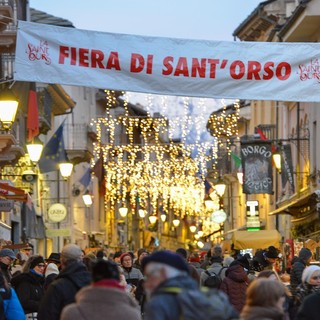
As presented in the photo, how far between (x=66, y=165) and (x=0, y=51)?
7.31 m

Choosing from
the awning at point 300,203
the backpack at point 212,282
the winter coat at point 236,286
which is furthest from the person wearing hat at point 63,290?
the awning at point 300,203

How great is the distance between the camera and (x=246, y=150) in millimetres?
44750

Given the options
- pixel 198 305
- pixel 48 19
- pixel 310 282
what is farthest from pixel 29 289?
pixel 48 19

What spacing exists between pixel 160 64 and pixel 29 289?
3.58 m

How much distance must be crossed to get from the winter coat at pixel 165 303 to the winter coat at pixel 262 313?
5.28 feet

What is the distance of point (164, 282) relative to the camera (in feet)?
27.3

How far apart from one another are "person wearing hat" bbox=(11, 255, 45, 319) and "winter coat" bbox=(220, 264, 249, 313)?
2426mm

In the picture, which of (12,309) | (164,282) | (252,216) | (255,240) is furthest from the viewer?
(252,216)

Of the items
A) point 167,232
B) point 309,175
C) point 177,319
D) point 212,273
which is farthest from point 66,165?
point 167,232

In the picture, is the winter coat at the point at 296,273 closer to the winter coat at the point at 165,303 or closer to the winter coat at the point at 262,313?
the winter coat at the point at 262,313

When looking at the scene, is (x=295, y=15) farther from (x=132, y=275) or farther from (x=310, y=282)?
(x=310, y=282)

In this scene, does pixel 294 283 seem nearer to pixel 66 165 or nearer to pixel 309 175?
pixel 66 165

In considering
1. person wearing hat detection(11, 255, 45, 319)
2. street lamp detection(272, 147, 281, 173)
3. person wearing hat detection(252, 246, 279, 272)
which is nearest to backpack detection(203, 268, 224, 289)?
person wearing hat detection(252, 246, 279, 272)

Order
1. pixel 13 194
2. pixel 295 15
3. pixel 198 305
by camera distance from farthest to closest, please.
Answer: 1. pixel 295 15
2. pixel 13 194
3. pixel 198 305
